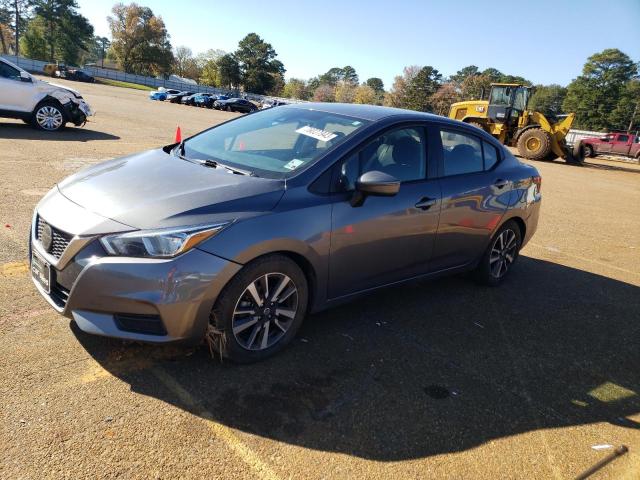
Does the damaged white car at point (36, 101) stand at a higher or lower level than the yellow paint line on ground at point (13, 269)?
higher

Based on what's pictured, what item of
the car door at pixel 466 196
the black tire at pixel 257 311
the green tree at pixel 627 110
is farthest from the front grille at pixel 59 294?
the green tree at pixel 627 110

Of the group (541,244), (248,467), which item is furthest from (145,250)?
(541,244)

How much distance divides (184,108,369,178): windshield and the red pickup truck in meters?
31.4

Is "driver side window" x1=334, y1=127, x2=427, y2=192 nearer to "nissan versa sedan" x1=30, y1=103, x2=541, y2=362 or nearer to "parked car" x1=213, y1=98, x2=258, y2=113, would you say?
"nissan versa sedan" x1=30, y1=103, x2=541, y2=362

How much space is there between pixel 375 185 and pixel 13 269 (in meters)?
3.05

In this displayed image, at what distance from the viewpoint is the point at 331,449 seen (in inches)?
98.7

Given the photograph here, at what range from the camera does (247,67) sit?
103 m

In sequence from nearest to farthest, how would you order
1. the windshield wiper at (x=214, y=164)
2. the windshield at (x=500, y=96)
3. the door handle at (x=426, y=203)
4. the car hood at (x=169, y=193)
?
the car hood at (x=169, y=193), the windshield wiper at (x=214, y=164), the door handle at (x=426, y=203), the windshield at (x=500, y=96)

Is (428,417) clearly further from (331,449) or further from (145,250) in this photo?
(145,250)

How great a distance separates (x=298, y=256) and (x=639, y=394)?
8.48ft

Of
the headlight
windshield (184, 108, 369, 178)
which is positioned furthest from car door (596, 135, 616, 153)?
the headlight

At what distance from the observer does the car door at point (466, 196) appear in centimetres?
425

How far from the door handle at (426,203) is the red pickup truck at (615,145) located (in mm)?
31076

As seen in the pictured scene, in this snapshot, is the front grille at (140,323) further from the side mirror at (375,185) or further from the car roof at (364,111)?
the car roof at (364,111)
